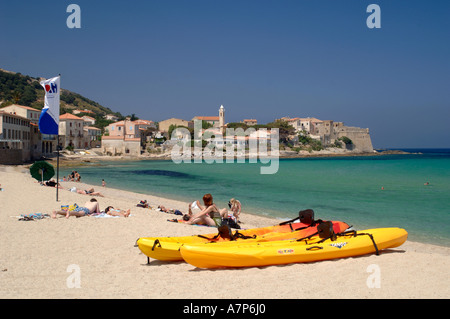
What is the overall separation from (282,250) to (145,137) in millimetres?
79063

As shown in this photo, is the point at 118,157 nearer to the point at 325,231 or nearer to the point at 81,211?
the point at 81,211

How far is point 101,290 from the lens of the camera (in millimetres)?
4707

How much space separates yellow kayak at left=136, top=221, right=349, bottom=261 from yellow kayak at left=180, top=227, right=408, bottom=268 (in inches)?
17.8

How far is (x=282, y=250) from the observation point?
5945mm

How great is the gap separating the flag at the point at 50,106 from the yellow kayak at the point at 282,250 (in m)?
7.36

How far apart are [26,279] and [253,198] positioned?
15312mm

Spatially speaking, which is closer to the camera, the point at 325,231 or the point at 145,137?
the point at 325,231

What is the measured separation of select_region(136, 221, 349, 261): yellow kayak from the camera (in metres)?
6.07

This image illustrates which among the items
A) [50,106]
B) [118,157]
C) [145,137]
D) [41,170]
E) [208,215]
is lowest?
[208,215]

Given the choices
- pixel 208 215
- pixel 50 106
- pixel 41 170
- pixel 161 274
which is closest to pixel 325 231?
pixel 161 274

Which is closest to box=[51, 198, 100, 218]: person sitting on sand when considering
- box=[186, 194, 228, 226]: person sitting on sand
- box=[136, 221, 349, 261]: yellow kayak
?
box=[186, 194, 228, 226]: person sitting on sand

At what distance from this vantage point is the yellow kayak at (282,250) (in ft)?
18.8
